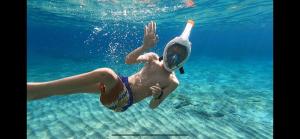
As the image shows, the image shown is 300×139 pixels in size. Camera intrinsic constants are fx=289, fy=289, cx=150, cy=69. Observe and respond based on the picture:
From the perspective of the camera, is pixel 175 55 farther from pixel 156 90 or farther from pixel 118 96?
pixel 118 96

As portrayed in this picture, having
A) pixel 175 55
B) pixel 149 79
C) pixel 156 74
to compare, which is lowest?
pixel 149 79

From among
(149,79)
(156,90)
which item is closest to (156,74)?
(149,79)

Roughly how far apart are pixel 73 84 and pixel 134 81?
1680 millimetres

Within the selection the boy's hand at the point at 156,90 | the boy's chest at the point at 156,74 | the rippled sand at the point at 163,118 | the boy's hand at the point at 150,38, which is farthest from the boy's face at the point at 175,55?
the rippled sand at the point at 163,118

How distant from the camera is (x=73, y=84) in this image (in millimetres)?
5422

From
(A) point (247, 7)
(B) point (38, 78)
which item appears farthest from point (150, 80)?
(A) point (247, 7)

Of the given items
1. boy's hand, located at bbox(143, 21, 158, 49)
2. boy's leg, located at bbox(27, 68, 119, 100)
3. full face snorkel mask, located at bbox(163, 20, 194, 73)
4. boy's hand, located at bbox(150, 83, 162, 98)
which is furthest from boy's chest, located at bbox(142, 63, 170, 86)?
boy's leg, located at bbox(27, 68, 119, 100)

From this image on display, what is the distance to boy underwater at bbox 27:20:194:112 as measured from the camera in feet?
17.4

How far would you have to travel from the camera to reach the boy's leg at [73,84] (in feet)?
16.6

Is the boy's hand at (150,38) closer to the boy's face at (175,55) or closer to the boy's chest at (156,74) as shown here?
the boy's chest at (156,74)
